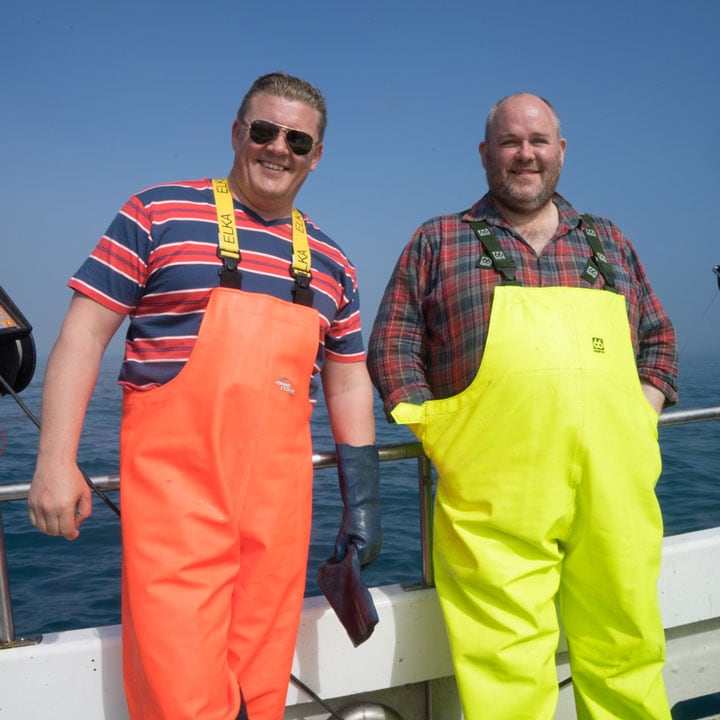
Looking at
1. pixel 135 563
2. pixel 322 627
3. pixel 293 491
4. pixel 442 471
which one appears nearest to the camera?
pixel 135 563

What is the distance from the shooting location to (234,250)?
1.75 m

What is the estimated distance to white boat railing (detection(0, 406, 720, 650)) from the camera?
1.85 m

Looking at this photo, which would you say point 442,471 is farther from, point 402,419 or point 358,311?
point 358,311

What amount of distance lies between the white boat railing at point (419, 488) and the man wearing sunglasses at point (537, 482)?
7.1 inches

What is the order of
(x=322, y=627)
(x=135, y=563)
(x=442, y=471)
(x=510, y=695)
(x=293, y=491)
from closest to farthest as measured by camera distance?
(x=135, y=563) < (x=293, y=491) < (x=510, y=695) < (x=442, y=471) < (x=322, y=627)

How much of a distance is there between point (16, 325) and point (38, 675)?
100 centimetres

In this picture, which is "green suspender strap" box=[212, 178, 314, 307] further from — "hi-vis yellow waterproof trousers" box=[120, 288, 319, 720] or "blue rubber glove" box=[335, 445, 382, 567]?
"blue rubber glove" box=[335, 445, 382, 567]

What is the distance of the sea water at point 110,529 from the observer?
436 cm

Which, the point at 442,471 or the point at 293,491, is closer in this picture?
the point at 293,491

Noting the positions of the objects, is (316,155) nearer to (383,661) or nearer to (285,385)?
(285,385)

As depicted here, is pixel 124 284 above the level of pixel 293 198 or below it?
below

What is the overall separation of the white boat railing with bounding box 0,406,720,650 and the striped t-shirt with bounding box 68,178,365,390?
1.40ft

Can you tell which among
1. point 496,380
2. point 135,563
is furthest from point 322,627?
point 496,380

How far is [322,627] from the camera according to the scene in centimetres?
216
